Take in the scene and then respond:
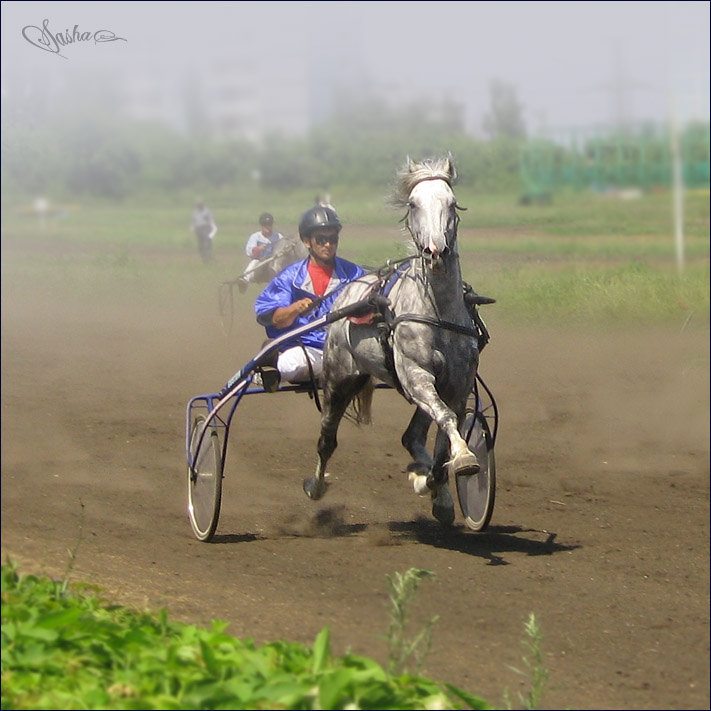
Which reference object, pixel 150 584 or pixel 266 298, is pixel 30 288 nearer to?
pixel 266 298

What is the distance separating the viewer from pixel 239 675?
3551 millimetres

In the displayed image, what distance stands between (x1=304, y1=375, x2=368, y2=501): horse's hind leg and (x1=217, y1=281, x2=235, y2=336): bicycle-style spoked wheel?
175cm

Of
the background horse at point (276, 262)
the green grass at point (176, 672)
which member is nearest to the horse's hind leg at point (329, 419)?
the background horse at point (276, 262)

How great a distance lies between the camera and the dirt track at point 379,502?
15.2 feet

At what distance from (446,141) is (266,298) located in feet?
12.5

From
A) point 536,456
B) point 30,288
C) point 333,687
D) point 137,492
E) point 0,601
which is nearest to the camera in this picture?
point 333,687

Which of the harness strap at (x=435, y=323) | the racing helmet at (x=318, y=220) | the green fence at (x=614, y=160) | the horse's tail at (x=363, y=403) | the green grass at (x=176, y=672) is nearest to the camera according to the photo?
the green grass at (x=176, y=672)

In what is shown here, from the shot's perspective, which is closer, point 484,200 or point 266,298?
point 266,298

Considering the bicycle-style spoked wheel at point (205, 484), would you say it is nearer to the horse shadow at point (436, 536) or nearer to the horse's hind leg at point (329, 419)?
the horse shadow at point (436, 536)

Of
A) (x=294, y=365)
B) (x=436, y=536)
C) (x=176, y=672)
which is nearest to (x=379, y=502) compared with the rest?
(x=436, y=536)

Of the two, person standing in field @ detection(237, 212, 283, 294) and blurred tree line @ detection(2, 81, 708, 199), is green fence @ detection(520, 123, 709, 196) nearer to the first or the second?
blurred tree line @ detection(2, 81, 708, 199)

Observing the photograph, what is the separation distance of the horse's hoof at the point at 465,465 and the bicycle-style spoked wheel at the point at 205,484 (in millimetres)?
1402

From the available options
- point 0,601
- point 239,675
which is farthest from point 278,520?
point 239,675

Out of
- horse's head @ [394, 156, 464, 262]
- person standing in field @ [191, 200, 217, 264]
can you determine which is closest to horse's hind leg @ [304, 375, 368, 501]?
horse's head @ [394, 156, 464, 262]
